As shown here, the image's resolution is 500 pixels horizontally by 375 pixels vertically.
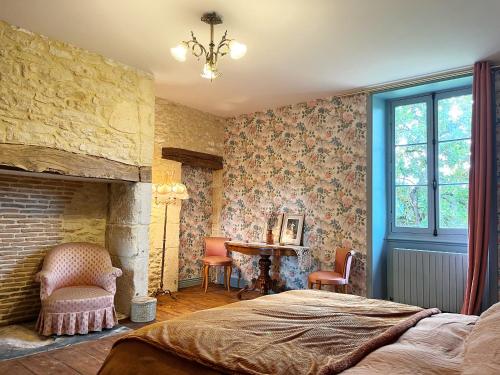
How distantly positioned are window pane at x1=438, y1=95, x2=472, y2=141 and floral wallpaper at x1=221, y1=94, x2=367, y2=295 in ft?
2.89

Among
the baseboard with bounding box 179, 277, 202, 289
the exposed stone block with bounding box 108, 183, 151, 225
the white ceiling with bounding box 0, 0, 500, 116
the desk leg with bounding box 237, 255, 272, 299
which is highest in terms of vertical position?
the white ceiling with bounding box 0, 0, 500, 116

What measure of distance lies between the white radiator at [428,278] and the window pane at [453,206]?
1.22ft

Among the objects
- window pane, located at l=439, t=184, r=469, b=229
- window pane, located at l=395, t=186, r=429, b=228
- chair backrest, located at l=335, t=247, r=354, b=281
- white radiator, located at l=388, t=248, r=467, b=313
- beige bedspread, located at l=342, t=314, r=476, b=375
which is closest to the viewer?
beige bedspread, located at l=342, t=314, r=476, b=375

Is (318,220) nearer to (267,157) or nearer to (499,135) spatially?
(267,157)

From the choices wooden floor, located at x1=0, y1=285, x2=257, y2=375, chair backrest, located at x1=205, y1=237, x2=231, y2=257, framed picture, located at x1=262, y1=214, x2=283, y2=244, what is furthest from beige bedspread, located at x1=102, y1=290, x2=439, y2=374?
chair backrest, located at x1=205, y1=237, x2=231, y2=257

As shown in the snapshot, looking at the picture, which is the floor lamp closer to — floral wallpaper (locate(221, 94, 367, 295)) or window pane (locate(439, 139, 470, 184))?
floral wallpaper (locate(221, 94, 367, 295))

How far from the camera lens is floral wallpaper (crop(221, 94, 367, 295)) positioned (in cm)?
475

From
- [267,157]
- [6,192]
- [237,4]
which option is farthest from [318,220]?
[6,192]

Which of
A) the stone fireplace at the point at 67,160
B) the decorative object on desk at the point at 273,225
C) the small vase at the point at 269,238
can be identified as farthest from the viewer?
the decorative object on desk at the point at 273,225

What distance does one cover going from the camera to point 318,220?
5.06 meters

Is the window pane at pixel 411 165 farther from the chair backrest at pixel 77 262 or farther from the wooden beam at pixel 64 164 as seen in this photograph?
the chair backrest at pixel 77 262

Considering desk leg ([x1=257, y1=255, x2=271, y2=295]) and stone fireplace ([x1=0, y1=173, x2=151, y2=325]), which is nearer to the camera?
stone fireplace ([x1=0, y1=173, x2=151, y2=325])

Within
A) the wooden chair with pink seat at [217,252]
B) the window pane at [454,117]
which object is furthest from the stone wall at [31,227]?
the window pane at [454,117]

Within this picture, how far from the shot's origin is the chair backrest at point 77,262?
3.80 meters
